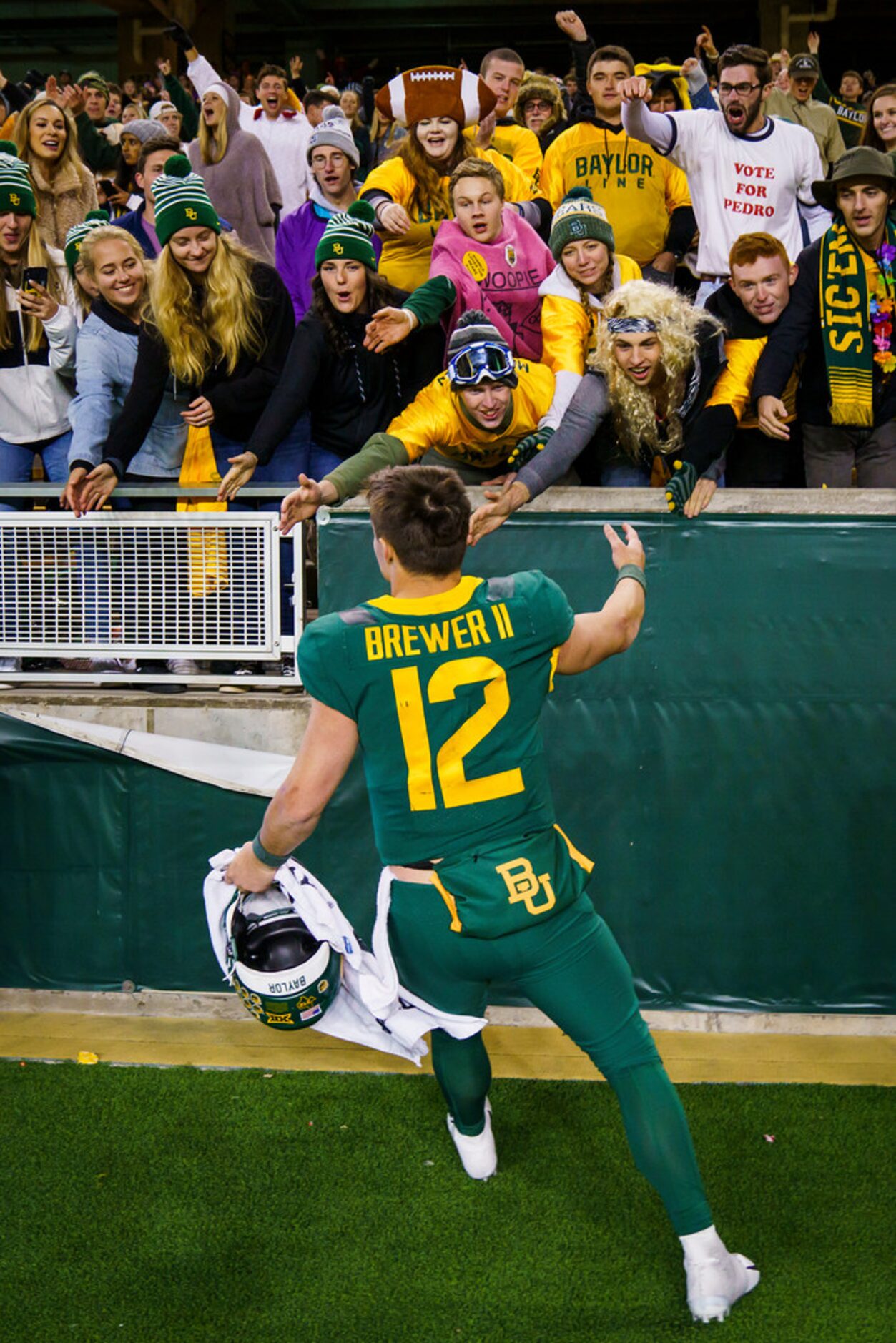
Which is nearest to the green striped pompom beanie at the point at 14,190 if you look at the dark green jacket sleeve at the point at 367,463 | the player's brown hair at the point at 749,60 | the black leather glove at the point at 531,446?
the dark green jacket sleeve at the point at 367,463

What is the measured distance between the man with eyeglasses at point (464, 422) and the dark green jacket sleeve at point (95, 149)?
6.72 m

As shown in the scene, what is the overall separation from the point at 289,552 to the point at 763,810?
2046 mm

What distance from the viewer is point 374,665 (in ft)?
10.4

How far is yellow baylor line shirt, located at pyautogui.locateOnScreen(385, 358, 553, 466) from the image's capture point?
5000mm

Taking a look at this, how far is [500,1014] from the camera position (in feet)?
16.8

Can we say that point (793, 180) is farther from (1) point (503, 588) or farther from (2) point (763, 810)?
(1) point (503, 588)

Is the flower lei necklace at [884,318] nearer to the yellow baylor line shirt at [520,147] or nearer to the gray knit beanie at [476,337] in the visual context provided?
the gray knit beanie at [476,337]

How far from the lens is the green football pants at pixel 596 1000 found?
3.18m

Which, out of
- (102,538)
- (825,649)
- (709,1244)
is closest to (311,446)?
(102,538)

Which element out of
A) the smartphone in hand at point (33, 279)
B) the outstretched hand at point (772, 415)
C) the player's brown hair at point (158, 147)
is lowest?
the outstretched hand at point (772, 415)

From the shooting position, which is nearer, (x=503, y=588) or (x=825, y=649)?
(x=503, y=588)

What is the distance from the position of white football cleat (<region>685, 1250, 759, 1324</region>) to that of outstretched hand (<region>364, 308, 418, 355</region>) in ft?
11.3

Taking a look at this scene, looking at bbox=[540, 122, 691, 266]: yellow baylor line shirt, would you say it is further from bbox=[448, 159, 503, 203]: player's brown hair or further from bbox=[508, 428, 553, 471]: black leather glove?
bbox=[508, 428, 553, 471]: black leather glove

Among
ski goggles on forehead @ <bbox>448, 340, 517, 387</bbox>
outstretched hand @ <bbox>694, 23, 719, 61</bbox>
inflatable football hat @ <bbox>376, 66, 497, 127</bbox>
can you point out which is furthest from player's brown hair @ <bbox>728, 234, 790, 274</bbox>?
outstretched hand @ <bbox>694, 23, 719, 61</bbox>
